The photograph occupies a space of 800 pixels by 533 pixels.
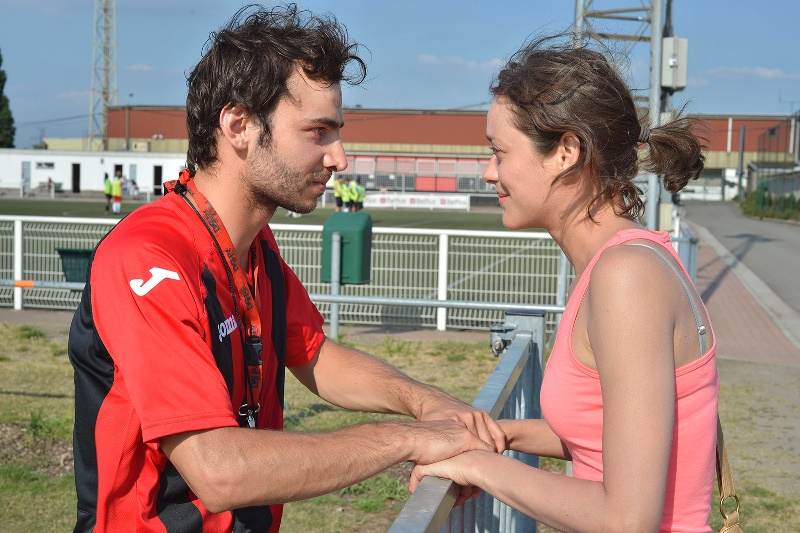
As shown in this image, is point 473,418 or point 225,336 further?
point 473,418

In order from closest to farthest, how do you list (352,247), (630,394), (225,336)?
(630,394) < (225,336) < (352,247)

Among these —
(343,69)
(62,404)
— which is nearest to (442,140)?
(62,404)

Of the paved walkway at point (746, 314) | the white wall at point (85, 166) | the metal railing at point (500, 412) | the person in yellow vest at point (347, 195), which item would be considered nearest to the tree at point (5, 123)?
the white wall at point (85, 166)

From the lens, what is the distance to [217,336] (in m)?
2.07

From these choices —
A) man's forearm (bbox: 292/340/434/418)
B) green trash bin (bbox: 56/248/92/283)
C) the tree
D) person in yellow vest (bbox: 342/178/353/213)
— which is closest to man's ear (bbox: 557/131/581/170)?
man's forearm (bbox: 292/340/434/418)

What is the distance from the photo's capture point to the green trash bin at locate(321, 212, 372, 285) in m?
11.0

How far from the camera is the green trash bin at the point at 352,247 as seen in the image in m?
11.0

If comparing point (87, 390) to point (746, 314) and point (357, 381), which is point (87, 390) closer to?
point (357, 381)

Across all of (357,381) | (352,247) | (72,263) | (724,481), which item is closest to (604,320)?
(724,481)

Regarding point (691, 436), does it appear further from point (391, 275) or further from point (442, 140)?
point (442, 140)

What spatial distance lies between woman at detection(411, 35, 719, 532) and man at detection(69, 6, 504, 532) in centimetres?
27

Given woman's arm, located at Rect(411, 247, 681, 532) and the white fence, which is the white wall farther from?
woman's arm, located at Rect(411, 247, 681, 532)

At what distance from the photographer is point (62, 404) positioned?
25.4 ft

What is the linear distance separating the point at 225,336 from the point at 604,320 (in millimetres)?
861
